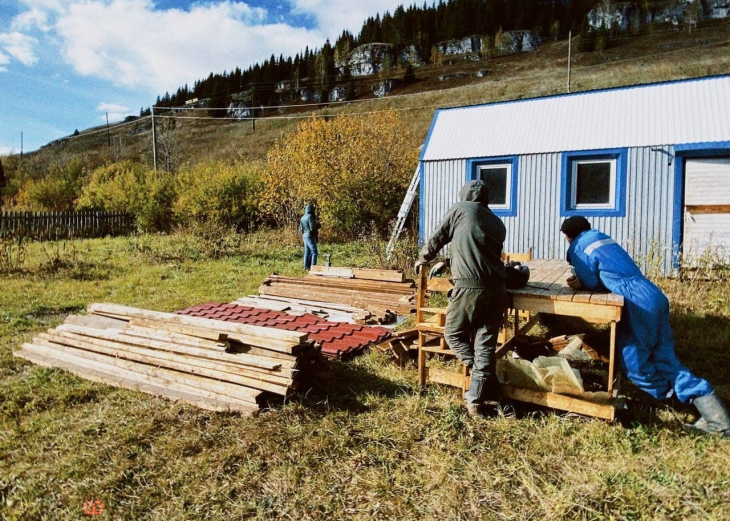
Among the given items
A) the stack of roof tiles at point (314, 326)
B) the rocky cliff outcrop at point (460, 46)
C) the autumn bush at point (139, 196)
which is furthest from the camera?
the rocky cliff outcrop at point (460, 46)

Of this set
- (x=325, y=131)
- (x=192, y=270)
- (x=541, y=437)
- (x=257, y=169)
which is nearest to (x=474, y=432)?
(x=541, y=437)

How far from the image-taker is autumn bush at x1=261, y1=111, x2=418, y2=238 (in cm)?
1850

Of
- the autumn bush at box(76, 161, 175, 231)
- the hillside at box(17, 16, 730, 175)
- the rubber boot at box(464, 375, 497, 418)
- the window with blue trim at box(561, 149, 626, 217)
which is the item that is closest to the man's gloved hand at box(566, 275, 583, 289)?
the rubber boot at box(464, 375, 497, 418)

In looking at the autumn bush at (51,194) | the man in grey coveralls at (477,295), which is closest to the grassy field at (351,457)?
the man in grey coveralls at (477,295)

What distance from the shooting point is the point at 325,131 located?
1991 centimetres

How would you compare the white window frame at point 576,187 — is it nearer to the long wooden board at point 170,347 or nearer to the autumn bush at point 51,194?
the long wooden board at point 170,347

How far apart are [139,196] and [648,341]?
77.0 ft

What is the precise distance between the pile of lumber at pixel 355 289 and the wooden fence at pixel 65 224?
45.8 feet

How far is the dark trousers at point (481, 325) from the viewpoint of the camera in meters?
4.07

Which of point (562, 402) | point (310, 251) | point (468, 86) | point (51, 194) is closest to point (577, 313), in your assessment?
point (562, 402)

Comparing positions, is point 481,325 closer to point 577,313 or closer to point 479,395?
point 479,395

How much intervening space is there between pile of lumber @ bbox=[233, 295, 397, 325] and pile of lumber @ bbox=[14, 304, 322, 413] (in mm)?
2678

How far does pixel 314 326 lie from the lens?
23.5 ft

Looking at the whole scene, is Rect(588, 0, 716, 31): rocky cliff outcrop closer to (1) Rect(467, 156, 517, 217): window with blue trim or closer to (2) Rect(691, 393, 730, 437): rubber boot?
(1) Rect(467, 156, 517, 217): window with blue trim
